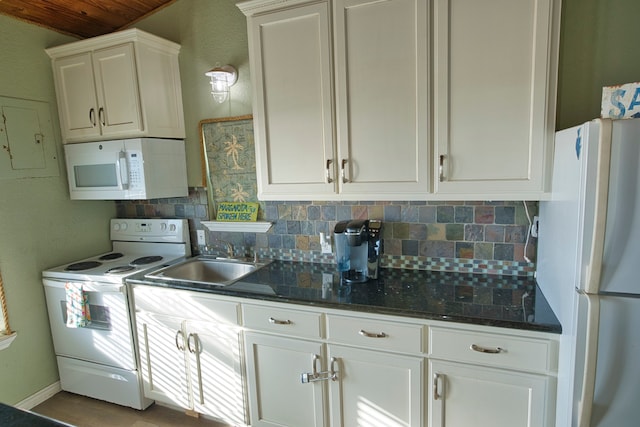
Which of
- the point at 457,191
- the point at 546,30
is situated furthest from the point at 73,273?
the point at 546,30

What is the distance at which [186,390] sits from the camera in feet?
7.32

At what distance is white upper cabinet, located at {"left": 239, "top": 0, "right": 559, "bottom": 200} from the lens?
156cm

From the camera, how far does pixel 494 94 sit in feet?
5.25

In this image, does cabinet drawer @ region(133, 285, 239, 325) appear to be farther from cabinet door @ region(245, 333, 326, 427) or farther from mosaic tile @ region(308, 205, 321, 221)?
mosaic tile @ region(308, 205, 321, 221)

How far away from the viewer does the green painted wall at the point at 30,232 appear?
2338 millimetres

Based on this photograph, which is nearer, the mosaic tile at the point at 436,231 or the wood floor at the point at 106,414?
the mosaic tile at the point at 436,231

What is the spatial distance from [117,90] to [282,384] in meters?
2.01

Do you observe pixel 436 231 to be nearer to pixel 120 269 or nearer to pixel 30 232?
pixel 120 269

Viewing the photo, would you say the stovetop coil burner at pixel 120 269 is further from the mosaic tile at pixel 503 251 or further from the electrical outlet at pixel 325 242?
the mosaic tile at pixel 503 251

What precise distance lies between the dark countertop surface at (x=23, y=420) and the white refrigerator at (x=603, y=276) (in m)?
A: 1.45

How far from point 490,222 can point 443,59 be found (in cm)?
88

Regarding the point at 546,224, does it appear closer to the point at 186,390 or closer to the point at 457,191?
the point at 457,191

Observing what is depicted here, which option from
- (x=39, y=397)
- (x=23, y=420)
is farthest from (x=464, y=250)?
(x=39, y=397)

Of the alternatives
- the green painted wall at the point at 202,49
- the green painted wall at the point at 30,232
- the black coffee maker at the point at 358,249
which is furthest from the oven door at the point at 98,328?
the black coffee maker at the point at 358,249
